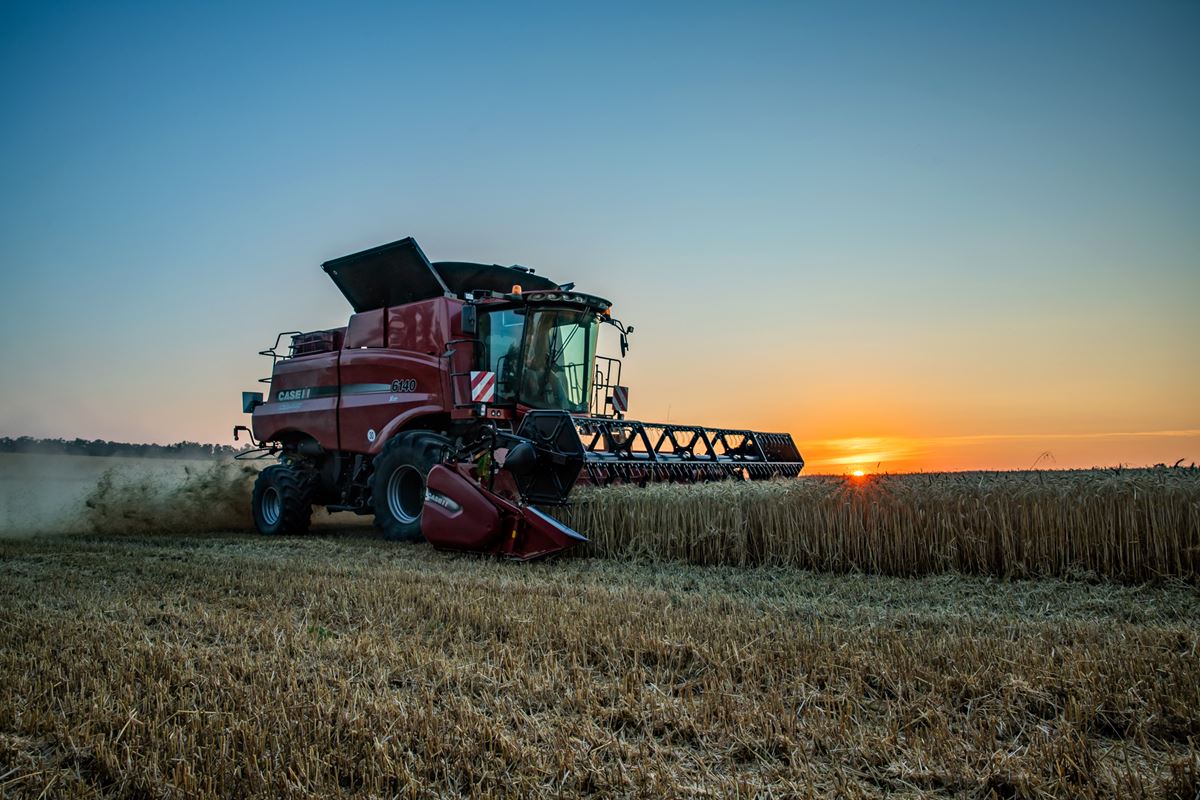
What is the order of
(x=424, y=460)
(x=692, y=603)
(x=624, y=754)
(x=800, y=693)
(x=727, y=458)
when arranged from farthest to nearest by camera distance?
1. (x=727, y=458)
2. (x=424, y=460)
3. (x=692, y=603)
4. (x=800, y=693)
5. (x=624, y=754)

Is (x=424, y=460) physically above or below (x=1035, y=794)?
above

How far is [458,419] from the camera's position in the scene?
898 cm

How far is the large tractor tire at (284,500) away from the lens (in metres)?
10.5

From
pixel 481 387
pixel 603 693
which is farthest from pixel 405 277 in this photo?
pixel 603 693

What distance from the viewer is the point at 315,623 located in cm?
416

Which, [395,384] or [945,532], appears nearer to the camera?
[945,532]

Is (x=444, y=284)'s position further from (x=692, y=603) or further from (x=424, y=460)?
(x=692, y=603)

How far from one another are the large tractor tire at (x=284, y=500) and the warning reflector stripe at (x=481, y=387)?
132 inches

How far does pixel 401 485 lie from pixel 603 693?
6573mm

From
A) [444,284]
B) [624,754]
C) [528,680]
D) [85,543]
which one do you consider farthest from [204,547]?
[624,754]

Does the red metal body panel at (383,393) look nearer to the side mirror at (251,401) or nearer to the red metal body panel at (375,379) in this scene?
the red metal body panel at (375,379)

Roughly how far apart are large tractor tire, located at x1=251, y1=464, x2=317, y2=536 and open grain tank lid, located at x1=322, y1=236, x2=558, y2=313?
2390 millimetres

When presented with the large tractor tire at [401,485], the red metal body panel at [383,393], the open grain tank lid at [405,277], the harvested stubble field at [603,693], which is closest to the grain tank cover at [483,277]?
the open grain tank lid at [405,277]

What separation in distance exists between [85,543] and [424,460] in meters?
3.89
